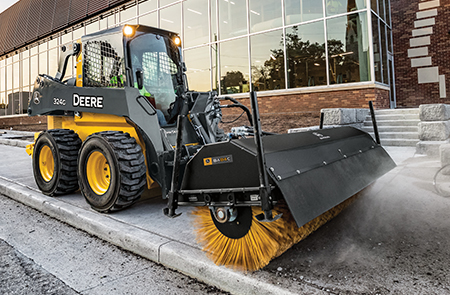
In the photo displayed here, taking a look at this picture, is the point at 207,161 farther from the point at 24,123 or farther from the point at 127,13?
the point at 24,123

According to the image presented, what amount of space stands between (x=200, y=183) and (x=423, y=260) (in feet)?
6.29

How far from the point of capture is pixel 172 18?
15.8 metres

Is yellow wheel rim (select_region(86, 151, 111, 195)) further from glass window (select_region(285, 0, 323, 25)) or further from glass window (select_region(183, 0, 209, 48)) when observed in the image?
glass window (select_region(183, 0, 209, 48))

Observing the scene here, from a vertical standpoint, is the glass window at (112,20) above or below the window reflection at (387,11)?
above

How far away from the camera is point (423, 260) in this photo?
105 inches

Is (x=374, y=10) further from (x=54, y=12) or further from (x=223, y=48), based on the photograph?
(x=54, y=12)

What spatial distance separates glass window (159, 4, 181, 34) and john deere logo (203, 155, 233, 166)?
14109 millimetres

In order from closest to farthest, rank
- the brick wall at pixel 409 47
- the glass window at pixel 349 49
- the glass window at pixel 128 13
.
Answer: the glass window at pixel 349 49, the brick wall at pixel 409 47, the glass window at pixel 128 13

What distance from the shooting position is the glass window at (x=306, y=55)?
38.5 feet

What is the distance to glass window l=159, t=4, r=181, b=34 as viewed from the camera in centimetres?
1563

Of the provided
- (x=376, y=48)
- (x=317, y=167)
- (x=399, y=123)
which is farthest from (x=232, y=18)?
(x=317, y=167)

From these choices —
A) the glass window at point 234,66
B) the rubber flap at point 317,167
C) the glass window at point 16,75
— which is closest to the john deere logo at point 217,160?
the rubber flap at point 317,167

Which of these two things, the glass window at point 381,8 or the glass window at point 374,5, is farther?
the glass window at point 381,8

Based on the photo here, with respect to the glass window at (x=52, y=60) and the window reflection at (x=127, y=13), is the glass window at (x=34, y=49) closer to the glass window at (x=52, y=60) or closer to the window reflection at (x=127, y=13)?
the glass window at (x=52, y=60)
